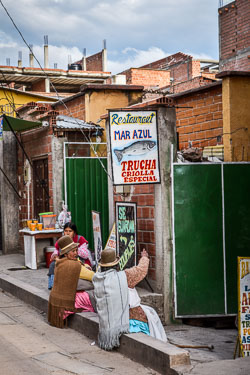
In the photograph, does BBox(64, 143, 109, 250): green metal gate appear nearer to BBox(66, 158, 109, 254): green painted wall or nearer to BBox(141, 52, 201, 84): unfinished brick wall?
BBox(66, 158, 109, 254): green painted wall

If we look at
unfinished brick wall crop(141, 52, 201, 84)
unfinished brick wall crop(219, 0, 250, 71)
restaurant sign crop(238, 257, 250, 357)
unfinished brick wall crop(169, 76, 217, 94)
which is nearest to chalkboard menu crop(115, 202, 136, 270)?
restaurant sign crop(238, 257, 250, 357)

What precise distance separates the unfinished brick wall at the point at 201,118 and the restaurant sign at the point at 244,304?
3380 mm

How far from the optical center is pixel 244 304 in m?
6.80

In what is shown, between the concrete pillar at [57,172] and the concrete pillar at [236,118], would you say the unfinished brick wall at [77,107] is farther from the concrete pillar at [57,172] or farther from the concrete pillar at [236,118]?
the concrete pillar at [236,118]

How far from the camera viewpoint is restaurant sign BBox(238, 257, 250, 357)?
264 inches

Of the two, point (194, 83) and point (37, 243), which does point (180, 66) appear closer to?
point (194, 83)

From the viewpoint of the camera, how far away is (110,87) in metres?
13.4

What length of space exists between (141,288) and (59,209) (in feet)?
12.2

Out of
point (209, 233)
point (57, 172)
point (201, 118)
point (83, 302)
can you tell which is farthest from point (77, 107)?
point (83, 302)

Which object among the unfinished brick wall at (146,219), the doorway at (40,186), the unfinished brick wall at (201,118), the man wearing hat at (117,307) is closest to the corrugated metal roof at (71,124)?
the doorway at (40,186)

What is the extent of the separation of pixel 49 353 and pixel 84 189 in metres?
5.77

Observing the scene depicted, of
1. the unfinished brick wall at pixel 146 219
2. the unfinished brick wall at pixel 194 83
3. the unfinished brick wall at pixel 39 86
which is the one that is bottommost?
the unfinished brick wall at pixel 146 219

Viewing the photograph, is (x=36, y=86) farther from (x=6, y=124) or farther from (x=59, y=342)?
(x=59, y=342)

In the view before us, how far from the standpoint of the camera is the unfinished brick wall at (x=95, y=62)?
39719mm
